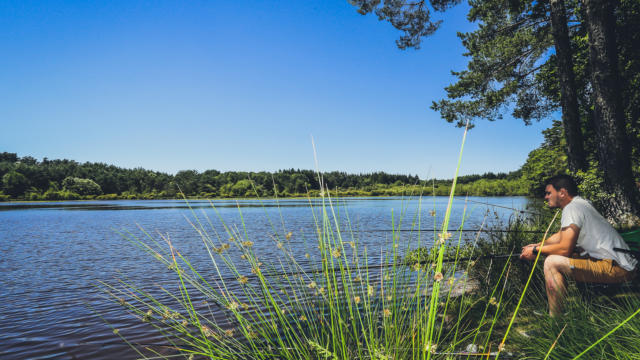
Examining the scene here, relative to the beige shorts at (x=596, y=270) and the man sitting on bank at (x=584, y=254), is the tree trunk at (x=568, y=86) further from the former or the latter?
the beige shorts at (x=596, y=270)

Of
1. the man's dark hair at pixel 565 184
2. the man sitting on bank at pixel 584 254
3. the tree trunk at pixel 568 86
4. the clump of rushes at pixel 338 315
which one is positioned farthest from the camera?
the tree trunk at pixel 568 86

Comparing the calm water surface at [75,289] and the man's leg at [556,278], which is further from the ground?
the man's leg at [556,278]

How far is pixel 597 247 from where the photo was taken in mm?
3285

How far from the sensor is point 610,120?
22.0 ft

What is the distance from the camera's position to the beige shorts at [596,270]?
320cm

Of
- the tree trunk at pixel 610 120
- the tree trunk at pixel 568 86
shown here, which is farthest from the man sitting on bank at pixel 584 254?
the tree trunk at pixel 568 86

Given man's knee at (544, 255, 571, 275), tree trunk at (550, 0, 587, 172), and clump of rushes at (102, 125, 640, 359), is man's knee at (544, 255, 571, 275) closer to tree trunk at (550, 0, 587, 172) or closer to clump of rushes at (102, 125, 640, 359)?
A: clump of rushes at (102, 125, 640, 359)

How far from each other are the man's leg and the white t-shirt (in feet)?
1.11

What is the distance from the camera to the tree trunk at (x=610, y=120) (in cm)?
A: 655

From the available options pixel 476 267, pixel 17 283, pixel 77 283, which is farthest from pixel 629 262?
pixel 17 283

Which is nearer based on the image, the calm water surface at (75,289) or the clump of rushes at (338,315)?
the clump of rushes at (338,315)

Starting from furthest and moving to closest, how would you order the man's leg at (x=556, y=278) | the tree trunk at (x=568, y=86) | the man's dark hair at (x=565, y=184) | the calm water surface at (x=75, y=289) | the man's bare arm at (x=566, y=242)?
the tree trunk at (x=568, y=86)
the calm water surface at (x=75, y=289)
the man's dark hair at (x=565, y=184)
the man's bare arm at (x=566, y=242)
the man's leg at (x=556, y=278)

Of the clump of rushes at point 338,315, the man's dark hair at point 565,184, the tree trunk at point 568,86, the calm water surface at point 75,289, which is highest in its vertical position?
the tree trunk at point 568,86

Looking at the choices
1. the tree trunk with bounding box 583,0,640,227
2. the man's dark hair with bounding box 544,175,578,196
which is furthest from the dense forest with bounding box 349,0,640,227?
the man's dark hair with bounding box 544,175,578,196
